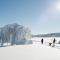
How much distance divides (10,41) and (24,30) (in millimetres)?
4008

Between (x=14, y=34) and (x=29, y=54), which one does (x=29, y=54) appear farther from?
(x=14, y=34)

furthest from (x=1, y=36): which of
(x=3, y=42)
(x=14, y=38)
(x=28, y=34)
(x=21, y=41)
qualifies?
(x=28, y=34)

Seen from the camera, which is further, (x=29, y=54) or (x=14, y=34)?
(x=14, y=34)

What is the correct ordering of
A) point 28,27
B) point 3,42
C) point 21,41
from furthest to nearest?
point 28,27
point 21,41
point 3,42

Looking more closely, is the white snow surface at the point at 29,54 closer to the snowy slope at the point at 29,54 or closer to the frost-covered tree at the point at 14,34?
the snowy slope at the point at 29,54

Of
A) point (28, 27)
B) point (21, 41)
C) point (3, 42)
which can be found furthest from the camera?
point (28, 27)

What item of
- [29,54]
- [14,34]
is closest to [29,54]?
[29,54]

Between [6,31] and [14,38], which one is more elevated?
[6,31]

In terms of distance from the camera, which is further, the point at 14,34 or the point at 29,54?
the point at 14,34

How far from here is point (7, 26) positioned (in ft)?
74.5

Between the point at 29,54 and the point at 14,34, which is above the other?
the point at 14,34

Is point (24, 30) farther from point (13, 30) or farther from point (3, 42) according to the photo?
point (3, 42)

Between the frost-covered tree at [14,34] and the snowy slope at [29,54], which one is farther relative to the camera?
the frost-covered tree at [14,34]

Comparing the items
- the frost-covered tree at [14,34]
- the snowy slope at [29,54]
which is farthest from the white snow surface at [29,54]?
the frost-covered tree at [14,34]
